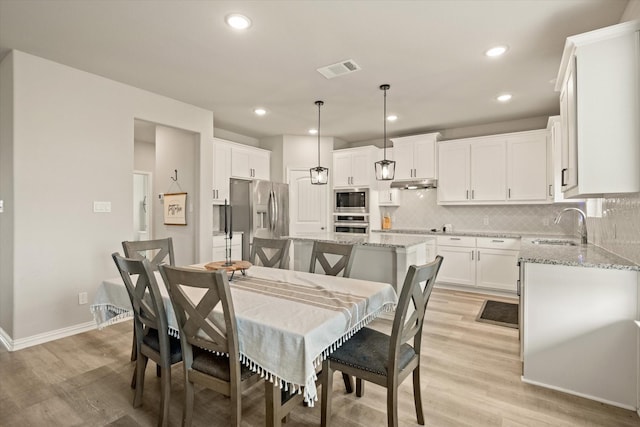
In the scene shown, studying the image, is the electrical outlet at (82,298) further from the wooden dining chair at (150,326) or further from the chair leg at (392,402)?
the chair leg at (392,402)

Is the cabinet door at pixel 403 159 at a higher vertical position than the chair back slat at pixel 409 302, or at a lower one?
higher

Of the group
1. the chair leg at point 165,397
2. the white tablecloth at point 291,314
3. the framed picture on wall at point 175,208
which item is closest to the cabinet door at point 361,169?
the framed picture on wall at point 175,208

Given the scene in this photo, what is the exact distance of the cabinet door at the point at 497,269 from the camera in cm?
455

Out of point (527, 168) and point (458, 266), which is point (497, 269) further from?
point (527, 168)

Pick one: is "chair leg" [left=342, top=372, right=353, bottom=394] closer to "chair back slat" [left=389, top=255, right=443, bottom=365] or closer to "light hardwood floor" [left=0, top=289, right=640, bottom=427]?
"light hardwood floor" [left=0, top=289, right=640, bottom=427]

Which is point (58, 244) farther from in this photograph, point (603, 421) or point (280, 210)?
point (603, 421)

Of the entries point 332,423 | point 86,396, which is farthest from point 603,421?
point 86,396

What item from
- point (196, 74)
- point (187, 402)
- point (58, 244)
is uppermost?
point (196, 74)

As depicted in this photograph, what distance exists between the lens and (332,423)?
189cm

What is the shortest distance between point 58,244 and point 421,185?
16.4 ft

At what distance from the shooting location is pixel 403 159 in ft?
18.5

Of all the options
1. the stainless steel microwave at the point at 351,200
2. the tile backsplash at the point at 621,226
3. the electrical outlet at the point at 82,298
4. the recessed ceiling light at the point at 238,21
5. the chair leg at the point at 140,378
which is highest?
the recessed ceiling light at the point at 238,21

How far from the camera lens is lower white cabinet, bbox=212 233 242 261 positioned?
4684 millimetres

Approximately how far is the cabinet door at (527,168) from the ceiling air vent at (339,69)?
300 centimetres
